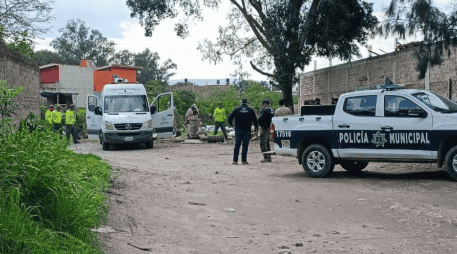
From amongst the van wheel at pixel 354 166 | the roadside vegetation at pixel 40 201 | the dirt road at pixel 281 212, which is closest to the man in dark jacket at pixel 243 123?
the dirt road at pixel 281 212

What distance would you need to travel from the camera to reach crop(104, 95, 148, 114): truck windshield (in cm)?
2081

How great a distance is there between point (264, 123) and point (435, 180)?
5767mm

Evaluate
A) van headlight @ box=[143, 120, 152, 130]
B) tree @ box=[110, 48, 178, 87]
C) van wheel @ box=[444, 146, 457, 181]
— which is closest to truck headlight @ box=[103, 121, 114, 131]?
van headlight @ box=[143, 120, 152, 130]

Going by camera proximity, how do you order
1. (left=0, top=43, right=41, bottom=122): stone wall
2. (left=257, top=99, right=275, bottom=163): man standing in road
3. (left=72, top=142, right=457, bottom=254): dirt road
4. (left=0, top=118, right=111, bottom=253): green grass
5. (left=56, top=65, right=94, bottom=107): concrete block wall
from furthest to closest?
(left=56, top=65, right=94, bottom=107): concrete block wall
(left=0, top=43, right=41, bottom=122): stone wall
(left=257, top=99, right=275, bottom=163): man standing in road
(left=72, top=142, right=457, bottom=254): dirt road
(left=0, top=118, right=111, bottom=253): green grass

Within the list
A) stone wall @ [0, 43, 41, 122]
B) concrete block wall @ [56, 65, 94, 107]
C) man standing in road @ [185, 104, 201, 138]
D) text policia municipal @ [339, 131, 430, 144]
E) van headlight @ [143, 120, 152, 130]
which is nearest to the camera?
text policia municipal @ [339, 131, 430, 144]

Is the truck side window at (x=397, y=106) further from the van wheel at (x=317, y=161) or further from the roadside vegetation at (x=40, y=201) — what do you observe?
the roadside vegetation at (x=40, y=201)

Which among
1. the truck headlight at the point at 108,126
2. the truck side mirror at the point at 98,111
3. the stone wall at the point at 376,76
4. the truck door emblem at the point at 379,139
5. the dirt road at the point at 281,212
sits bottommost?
the dirt road at the point at 281,212

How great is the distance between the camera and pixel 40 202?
525 centimetres

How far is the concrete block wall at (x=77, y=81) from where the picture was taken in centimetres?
5488

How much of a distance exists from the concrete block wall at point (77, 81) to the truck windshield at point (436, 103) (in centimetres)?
4724

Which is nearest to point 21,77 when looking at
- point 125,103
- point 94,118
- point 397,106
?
point 94,118

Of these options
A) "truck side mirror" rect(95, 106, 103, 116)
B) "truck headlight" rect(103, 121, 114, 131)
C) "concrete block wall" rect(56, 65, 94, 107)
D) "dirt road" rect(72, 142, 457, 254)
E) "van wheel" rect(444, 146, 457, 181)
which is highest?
"concrete block wall" rect(56, 65, 94, 107)

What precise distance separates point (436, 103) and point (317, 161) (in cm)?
272

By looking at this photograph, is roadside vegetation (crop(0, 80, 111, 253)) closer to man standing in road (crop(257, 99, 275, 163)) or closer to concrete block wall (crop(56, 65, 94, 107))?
man standing in road (crop(257, 99, 275, 163))
